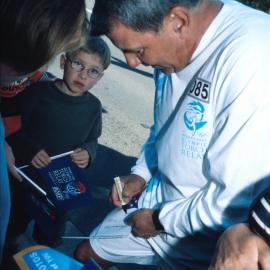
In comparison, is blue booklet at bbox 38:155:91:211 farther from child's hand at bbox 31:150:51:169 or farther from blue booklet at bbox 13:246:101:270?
blue booklet at bbox 13:246:101:270

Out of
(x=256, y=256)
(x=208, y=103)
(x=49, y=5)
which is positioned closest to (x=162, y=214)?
(x=208, y=103)

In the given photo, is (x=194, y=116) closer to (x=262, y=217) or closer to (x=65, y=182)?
(x=262, y=217)

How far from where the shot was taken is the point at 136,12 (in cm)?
155

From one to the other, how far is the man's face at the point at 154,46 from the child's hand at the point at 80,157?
88 centimetres

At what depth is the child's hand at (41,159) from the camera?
7.69ft

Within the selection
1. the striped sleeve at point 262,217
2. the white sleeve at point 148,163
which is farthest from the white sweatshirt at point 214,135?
the striped sleeve at point 262,217

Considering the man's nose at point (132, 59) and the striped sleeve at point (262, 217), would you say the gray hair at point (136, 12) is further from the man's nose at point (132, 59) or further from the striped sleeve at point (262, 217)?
the striped sleeve at point (262, 217)

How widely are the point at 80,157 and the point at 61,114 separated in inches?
11.6

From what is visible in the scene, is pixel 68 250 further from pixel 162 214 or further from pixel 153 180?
pixel 162 214

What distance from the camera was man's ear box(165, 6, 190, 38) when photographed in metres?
1.58

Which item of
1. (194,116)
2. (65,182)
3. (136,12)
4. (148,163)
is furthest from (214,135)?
(65,182)

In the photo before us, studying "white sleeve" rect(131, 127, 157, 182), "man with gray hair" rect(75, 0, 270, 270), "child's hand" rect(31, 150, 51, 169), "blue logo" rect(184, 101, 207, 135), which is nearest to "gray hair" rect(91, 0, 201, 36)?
"man with gray hair" rect(75, 0, 270, 270)

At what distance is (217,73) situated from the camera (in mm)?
1530

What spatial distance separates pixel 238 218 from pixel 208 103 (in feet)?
1.53
